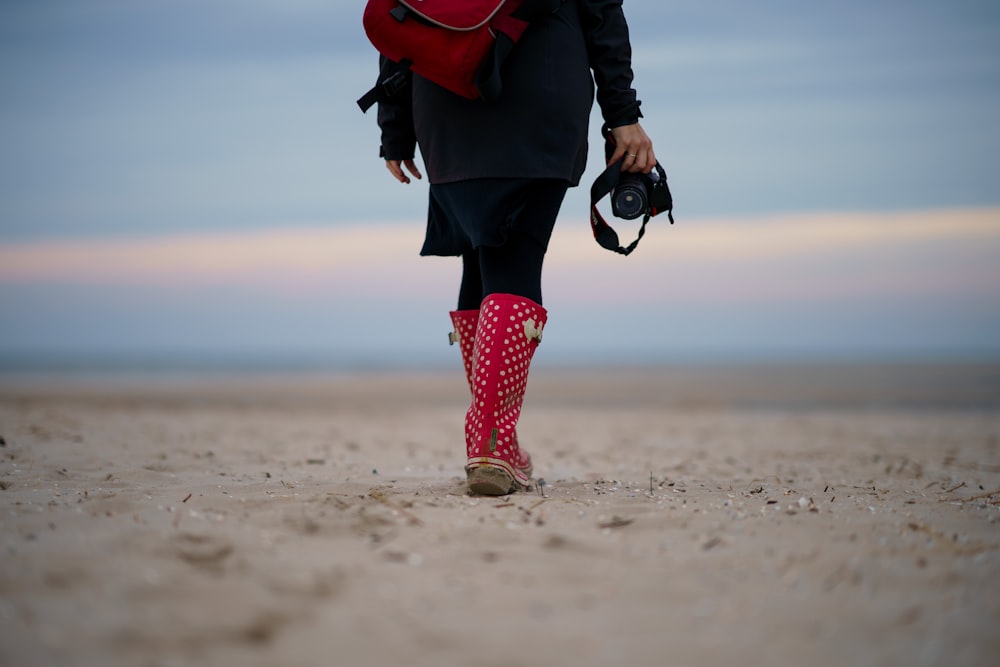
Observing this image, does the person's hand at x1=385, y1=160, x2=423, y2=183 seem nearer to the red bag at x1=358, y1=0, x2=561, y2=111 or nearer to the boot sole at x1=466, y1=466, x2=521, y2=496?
the red bag at x1=358, y1=0, x2=561, y2=111

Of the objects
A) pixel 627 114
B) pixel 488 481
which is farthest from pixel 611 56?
pixel 488 481

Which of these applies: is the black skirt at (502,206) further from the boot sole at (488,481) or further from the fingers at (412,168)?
the boot sole at (488,481)

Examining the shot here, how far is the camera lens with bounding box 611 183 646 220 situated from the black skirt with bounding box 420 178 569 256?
0.18 m

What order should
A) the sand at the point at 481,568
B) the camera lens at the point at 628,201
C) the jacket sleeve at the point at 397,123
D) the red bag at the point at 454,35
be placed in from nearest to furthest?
the sand at the point at 481,568 < the red bag at the point at 454,35 < the camera lens at the point at 628,201 < the jacket sleeve at the point at 397,123

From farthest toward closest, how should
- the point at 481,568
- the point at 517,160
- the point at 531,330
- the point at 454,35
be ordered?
1. the point at 531,330
2. the point at 517,160
3. the point at 454,35
4. the point at 481,568

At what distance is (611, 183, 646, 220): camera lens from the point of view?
2.91 m

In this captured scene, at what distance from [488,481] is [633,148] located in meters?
1.21

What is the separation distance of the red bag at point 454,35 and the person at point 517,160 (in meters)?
0.11

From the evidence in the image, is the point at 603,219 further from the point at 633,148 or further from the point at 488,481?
the point at 488,481

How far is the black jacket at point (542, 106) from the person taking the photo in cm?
279

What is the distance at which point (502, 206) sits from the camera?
2822mm

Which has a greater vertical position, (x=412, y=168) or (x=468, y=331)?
(x=412, y=168)

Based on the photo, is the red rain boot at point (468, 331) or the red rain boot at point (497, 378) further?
the red rain boot at point (468, 331)

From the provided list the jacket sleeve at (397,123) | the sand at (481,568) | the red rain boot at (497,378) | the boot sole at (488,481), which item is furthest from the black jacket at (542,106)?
the sand at (481,568)
